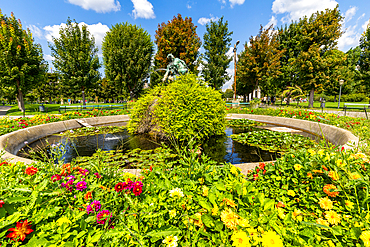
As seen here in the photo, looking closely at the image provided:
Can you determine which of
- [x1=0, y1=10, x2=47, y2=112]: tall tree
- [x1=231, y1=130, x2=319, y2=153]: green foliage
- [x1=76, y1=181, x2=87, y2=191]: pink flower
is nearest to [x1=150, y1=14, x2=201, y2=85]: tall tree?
[x1=0, y1=10, x2=47, y2=112]: tall tree

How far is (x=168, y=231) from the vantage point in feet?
3.41

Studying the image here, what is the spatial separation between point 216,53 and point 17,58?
2489cm

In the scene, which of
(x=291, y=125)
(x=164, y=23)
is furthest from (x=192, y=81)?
(x=164, y=23)

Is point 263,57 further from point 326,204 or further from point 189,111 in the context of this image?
point 326,204

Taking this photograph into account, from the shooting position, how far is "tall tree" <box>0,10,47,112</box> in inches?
585

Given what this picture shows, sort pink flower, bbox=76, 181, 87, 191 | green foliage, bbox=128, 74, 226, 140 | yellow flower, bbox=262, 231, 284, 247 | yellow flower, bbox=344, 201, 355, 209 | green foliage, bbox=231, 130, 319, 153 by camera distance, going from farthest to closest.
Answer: green foliage, bbox=128, 74, 226, 140 → green foliage, bbox=231, 130, 319, 153 → pink flower, bbox=76, 181, 87, 191 → yellow flower, bbox=344, 201, 355, 209 → yellow flower, bbox=262, 231, 284, 247

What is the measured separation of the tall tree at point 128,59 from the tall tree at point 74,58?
105 inches

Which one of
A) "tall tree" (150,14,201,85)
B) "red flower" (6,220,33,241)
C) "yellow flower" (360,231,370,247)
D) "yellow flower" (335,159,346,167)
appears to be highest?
"tall tree" (150,14,201,85)

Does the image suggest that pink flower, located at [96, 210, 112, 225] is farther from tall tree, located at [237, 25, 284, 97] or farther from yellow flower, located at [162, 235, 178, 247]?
tall tree, located at [237, 25, 284, 97]

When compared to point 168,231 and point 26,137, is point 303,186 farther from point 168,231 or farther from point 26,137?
point 26,137

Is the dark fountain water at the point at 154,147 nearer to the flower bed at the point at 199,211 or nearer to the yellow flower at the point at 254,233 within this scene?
the flower bed at the point at 199,211

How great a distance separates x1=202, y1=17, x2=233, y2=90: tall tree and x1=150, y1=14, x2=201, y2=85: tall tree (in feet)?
7.53

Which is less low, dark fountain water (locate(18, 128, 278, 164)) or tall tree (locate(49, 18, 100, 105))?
tall tree (locate(49, 18, 100, 105))

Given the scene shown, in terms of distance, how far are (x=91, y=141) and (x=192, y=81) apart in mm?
4204
